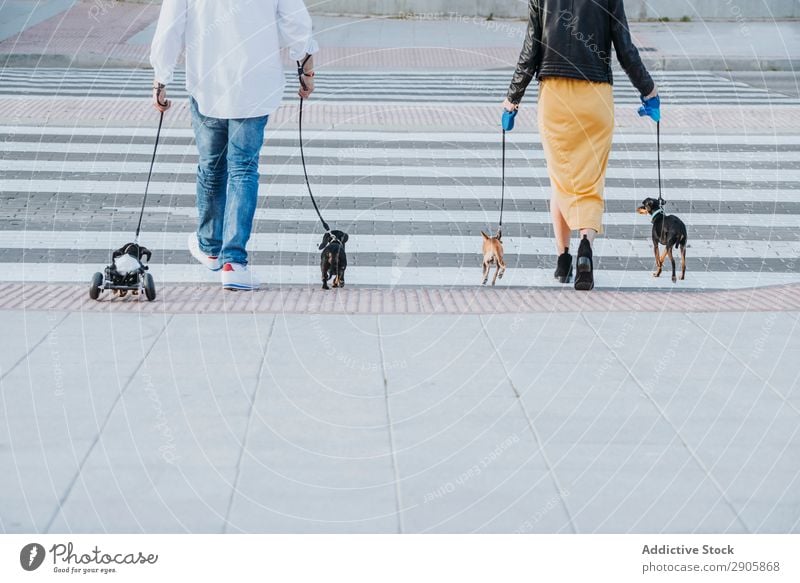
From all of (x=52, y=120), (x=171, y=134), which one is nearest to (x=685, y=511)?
(x=171, y=134)

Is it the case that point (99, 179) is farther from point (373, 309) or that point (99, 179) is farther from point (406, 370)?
point (406, 370)

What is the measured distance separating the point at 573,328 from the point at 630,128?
785 centimetres

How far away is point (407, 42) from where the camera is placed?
2423 centimetres

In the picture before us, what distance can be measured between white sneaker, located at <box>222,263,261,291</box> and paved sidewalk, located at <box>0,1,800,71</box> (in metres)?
13.8

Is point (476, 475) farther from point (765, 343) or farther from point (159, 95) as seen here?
point (159, 95)

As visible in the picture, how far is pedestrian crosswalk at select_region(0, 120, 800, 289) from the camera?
8609 millimetres

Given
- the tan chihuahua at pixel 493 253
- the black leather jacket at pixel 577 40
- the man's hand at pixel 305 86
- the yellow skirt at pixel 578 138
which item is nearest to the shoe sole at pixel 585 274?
the yellow skirt at pixel 578 138

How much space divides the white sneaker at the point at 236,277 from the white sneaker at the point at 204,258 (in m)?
0.43

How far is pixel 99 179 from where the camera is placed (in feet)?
36.8

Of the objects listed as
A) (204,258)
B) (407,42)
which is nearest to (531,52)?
(204,258)

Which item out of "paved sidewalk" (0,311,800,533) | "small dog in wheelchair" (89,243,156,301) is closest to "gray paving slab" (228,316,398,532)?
"paved sidewalk" (0,311,800,533)

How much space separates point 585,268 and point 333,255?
57.7 inches

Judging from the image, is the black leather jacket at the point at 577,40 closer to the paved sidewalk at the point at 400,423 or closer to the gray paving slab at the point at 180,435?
the paved sidewalk at the point at 400,423

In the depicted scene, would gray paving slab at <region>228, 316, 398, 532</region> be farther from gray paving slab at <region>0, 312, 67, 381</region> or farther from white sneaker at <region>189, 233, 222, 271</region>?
white sneaker at <region>189, 233, 222, 271</region>
